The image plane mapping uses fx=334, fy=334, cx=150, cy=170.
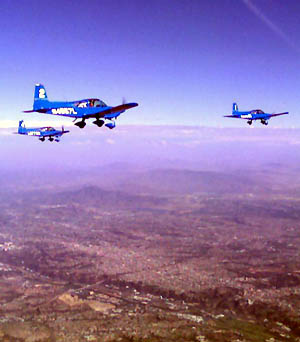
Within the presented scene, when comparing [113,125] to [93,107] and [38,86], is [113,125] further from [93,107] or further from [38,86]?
[38,86]

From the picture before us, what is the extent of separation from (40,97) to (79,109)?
9.10m

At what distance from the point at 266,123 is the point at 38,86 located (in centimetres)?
3904

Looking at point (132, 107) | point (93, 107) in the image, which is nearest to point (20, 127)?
point (93, 107)

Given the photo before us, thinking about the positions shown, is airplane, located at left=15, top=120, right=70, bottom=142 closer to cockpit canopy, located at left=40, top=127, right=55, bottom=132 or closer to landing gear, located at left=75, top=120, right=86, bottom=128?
cockpit canopy, located at left=40, top=127, right=55, bottom=132

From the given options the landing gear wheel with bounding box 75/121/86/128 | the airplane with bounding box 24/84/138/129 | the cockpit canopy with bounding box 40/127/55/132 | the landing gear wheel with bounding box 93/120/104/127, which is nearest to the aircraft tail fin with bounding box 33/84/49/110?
the airplane with bounding box 24/84/138/129

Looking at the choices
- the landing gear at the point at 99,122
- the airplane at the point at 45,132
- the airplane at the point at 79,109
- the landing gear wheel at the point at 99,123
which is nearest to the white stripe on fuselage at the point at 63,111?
the airplane at the point at 79,109

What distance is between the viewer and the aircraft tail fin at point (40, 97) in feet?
178

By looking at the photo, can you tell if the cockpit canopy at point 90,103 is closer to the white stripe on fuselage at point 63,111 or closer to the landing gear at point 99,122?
the white stripe on fuselage at point 63,111

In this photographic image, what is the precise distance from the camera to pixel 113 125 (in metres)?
51.0

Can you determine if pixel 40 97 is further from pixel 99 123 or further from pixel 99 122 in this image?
pixel 99 123

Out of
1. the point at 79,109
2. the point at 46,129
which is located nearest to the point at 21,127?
the point at 46,129

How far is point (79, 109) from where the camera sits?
5062cm

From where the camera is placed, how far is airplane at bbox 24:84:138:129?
160 feet

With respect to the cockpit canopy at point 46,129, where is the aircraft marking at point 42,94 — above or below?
above
